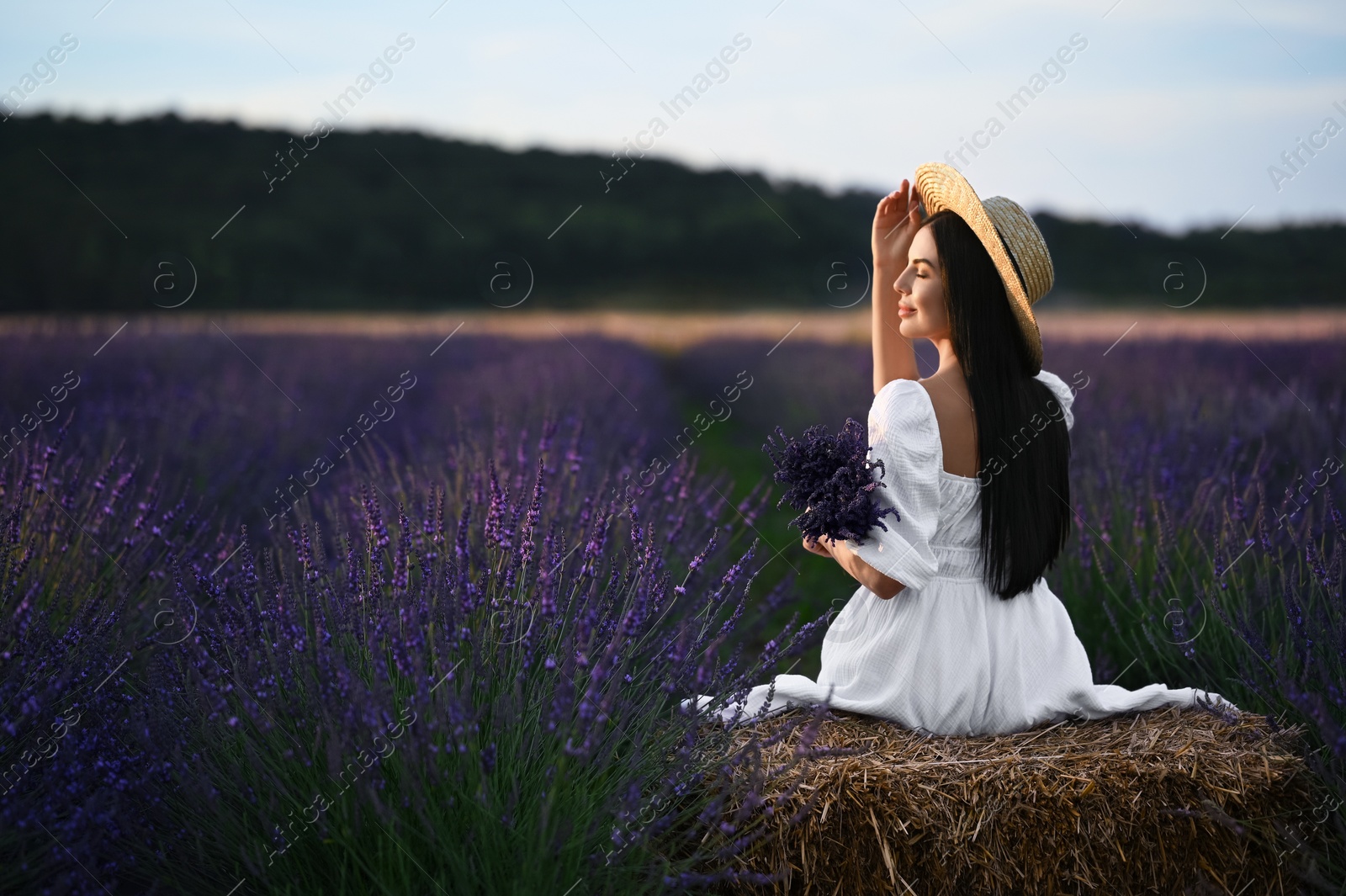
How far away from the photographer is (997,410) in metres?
1.97

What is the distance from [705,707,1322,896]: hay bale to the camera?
179 cm

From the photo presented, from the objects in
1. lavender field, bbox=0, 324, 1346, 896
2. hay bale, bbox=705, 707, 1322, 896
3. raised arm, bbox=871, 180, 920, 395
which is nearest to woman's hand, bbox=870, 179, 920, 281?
raised arm, bbox=871, 180, 920, 395

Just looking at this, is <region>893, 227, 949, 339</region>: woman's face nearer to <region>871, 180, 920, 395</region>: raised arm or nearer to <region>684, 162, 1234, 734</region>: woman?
<region>684, 162, 1234, 734</region>: woman

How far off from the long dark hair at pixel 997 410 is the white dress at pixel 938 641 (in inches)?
1.7

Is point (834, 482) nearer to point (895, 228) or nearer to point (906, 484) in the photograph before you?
point (906, 484)

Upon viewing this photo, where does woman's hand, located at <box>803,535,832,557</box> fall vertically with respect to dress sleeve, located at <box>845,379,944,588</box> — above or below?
below

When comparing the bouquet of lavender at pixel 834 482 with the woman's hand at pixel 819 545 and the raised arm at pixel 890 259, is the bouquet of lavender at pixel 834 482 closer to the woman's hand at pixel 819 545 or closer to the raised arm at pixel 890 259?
the woman's hand at pixel 819 545

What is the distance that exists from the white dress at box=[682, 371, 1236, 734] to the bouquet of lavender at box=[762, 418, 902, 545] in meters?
0.05

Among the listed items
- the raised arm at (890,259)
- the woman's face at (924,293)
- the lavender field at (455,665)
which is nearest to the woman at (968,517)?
the woman's face at (924,293)

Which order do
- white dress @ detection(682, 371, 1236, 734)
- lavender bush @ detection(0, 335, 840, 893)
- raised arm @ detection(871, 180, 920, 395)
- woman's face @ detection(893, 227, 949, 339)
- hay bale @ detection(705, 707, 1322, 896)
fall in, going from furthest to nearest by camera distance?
raised arm @ detection(871, 180, 920, 395) < woman's face @ detection(893, 227, 949, 339) < white dress @ detection(682, 371, 1236, 734) < hay bale @ detection(705, 707, 1322, 896) < lavender bush @ detection(0, 335, 840, 893)

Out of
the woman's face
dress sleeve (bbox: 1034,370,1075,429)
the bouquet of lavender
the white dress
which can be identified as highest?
the woman's face

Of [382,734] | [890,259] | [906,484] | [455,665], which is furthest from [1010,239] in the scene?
[382,734]

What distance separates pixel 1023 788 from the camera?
1792 millimetres

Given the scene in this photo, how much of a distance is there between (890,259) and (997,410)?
1.51 feet
